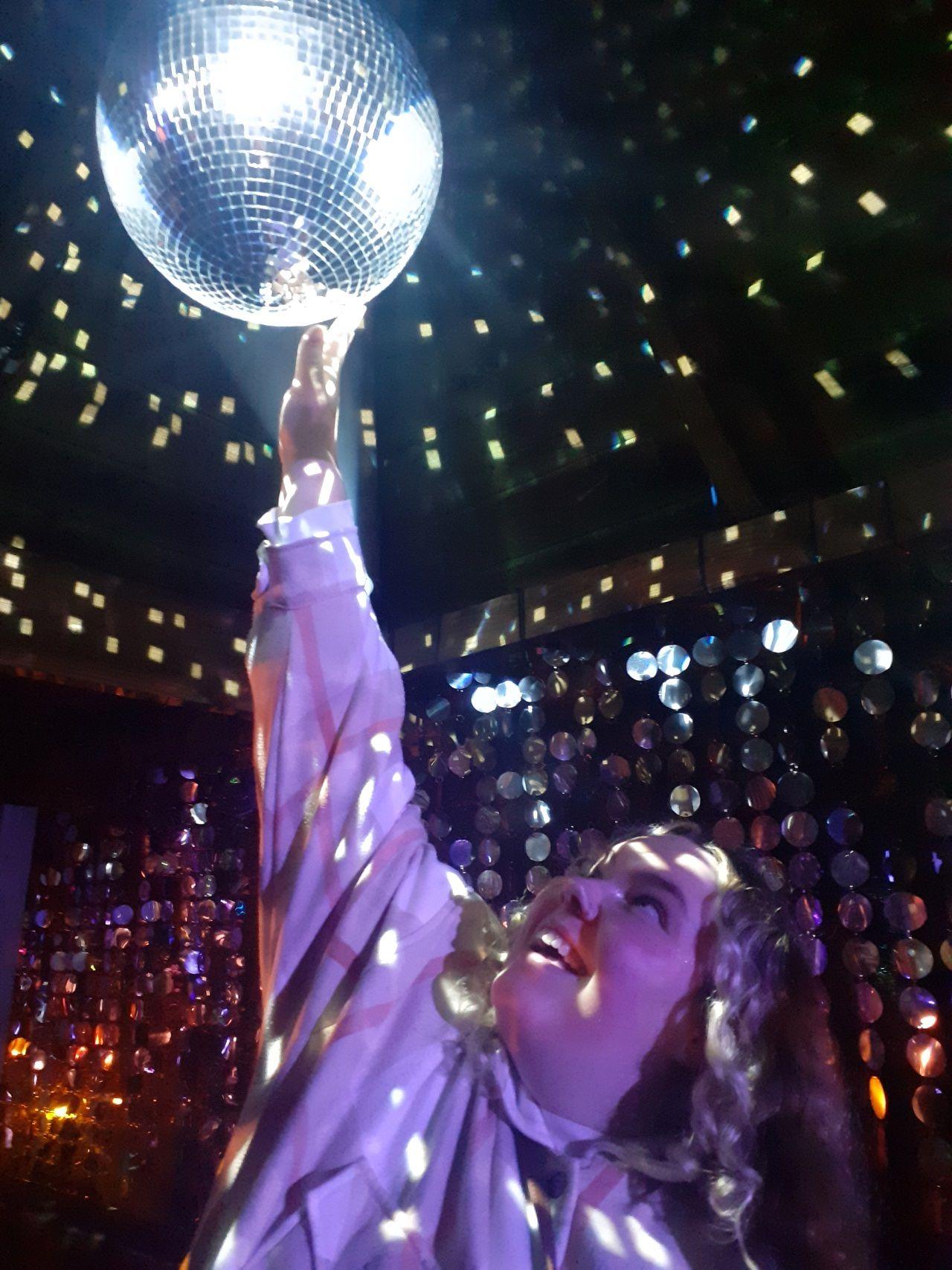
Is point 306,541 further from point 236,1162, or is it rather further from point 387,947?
point 236,1162

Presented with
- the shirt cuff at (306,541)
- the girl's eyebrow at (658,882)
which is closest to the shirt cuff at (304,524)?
the shirt cuff at (306,541)

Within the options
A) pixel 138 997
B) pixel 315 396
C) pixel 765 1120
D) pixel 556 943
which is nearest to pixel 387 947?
pixel 556 943

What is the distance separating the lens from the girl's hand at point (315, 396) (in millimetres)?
1214

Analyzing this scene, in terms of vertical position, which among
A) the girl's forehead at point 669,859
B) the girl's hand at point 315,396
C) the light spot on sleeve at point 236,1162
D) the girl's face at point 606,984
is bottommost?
the light spot on sleeve at point 236,1162

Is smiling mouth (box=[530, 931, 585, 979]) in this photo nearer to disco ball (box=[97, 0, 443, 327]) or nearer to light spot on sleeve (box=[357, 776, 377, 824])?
light spot on sleeve (box=[357, 776, 377, 824])

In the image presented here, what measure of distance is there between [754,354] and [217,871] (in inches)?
93.5

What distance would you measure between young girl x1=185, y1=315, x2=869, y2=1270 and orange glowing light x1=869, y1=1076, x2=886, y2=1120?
41 cm

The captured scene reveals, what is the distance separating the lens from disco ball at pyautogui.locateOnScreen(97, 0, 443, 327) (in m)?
0.78

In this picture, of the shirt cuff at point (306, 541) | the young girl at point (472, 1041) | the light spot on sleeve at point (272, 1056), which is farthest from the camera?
the shirt cuff at point (306, 541)

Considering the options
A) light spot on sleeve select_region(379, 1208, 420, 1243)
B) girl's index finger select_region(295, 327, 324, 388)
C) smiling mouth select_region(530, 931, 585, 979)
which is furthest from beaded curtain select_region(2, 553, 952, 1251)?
girl's index finger select_region(295, 327, 324, 388)

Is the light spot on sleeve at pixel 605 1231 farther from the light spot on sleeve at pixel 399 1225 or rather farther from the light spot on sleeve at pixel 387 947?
the light spot on sleeve at pixel 387 947

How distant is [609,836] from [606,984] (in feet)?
3.17

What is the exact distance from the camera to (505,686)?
2240 mm

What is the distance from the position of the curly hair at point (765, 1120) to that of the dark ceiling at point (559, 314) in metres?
1.00
